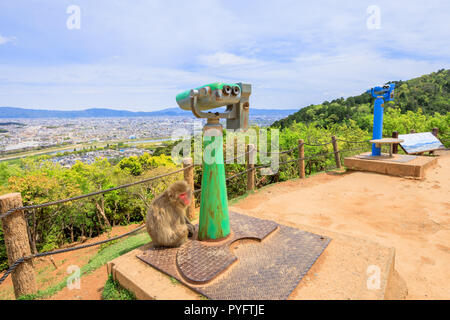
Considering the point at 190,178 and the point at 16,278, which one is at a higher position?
the point at 190,178

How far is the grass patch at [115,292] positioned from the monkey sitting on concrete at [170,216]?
0.51 metres

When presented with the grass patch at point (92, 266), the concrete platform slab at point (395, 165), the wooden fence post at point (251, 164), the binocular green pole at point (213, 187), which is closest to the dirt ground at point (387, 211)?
the concrete platform slab at point (395, 165)

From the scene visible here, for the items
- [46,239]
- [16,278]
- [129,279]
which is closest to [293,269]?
[129,279]

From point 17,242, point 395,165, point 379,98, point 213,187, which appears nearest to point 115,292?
point 17,242

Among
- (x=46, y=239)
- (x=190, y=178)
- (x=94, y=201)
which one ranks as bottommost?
(x=46, y=239)

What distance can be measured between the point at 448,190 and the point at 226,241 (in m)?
5.53

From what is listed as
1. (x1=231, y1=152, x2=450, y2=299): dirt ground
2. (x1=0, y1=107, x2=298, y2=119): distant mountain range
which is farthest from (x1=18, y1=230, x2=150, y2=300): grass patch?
(x1=0, y1=107, x2=298, y2=119): distant mountain range

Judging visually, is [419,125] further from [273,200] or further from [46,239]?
[46,239]

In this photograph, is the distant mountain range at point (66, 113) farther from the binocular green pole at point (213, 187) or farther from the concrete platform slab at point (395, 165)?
the binocular green pole at point (213, 187)

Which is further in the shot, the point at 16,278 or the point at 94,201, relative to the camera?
the point at 94,201

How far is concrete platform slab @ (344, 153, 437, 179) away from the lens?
6.16 m

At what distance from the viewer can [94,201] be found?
35.3 feet

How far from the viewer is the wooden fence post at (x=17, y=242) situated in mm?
2324

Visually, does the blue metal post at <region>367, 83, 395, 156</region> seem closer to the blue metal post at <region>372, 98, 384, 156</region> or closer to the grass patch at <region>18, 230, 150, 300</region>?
the blue metal post at <region>372, 98, 384, 156</region>
